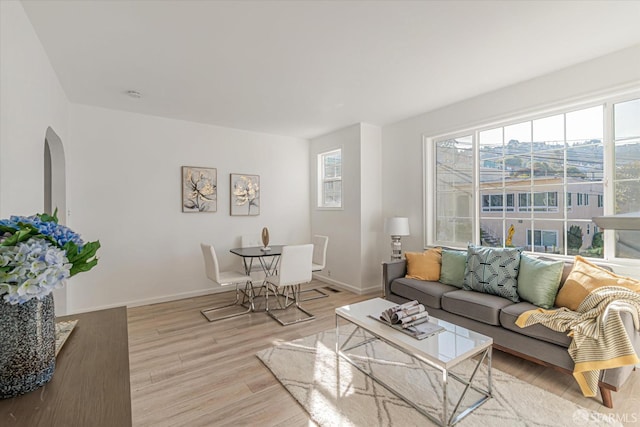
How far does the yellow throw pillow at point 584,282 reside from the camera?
2.29 metres

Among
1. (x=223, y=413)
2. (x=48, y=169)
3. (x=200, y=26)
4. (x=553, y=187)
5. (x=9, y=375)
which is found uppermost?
(x=200, y=26)

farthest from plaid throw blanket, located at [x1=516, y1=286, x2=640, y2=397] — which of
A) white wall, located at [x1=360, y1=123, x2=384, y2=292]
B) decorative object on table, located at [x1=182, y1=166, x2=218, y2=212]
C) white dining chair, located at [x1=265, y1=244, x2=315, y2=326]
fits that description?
decorative object on table, located at [x1=182, y1=166, x2=218, y2=212]

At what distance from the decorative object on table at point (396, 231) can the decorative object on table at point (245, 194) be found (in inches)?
88.7

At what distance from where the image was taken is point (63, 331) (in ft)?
4.35

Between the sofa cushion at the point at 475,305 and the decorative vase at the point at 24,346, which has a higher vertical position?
the decorative vase at the point at 24,346

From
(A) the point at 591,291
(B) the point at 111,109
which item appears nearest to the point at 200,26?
(B) the point at 111,109

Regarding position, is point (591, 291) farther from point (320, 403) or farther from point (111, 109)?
point (111, 109)

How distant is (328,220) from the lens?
211 inches

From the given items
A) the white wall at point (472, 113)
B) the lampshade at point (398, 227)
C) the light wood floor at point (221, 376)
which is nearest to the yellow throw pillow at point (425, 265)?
the lampshade at point (398, 227)

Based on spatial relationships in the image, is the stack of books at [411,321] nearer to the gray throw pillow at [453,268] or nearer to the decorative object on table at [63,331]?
the gray throw pillow at [453,268]

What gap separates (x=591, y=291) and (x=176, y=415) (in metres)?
3.13

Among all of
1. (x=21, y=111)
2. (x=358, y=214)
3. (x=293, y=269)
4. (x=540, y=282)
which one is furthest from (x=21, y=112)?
(x=540, y=282)

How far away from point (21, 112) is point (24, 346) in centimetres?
181

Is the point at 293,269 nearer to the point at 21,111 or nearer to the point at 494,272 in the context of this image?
the point at 494,272
